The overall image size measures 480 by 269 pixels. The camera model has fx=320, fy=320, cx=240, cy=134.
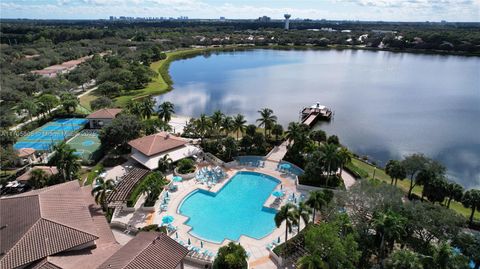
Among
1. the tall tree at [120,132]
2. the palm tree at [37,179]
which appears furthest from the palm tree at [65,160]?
the tall tree at [120,132]

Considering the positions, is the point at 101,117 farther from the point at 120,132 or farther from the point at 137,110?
the point at 120,132

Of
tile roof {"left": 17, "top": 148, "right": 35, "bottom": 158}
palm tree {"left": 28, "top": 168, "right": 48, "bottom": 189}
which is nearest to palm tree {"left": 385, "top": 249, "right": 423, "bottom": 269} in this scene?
palm tree {"left": 28, "top": 168, "right": 48, "bottom": 189}

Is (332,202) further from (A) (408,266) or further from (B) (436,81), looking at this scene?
(B) (436,81)

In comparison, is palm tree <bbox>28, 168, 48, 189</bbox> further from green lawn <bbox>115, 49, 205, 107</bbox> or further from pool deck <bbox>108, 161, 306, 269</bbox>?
green lawn <bbox>115, 49, 205, 107</bbox>

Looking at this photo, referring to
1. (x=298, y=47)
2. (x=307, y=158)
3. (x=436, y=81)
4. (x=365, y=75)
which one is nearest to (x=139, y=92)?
(x=307, y=158)

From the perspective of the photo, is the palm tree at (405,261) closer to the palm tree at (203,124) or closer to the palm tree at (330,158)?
the palm tree at (330,158)

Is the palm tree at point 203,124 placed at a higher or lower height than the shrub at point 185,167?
higher
